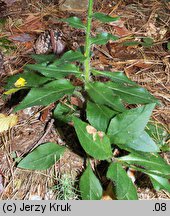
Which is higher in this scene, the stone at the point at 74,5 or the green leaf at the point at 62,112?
the stone at the point at 74,5

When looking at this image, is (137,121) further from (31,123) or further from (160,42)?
(160,42)

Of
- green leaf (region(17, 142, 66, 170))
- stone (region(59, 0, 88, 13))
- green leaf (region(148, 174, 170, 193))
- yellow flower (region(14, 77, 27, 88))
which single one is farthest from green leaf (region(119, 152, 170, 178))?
stone (region(59, 0, 88, 13))

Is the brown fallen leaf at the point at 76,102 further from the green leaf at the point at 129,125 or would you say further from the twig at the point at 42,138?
the green leaf at the point at 129,125

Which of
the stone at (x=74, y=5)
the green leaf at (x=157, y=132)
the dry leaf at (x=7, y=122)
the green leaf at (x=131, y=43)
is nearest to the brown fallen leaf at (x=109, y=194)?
the green leaf at (x=157, y=132)

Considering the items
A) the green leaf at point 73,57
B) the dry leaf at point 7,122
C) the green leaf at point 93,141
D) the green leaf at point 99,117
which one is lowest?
the dry leaf at point 7,122

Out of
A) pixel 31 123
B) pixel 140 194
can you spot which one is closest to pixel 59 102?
pixel 31 123

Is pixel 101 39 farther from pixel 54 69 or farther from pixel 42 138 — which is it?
pixel 42 138

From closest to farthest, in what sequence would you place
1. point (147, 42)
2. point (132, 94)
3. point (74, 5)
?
point (132, 94) → point (147, 42) → point (74, 5)

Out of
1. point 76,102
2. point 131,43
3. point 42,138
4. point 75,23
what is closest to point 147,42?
point 131,43
